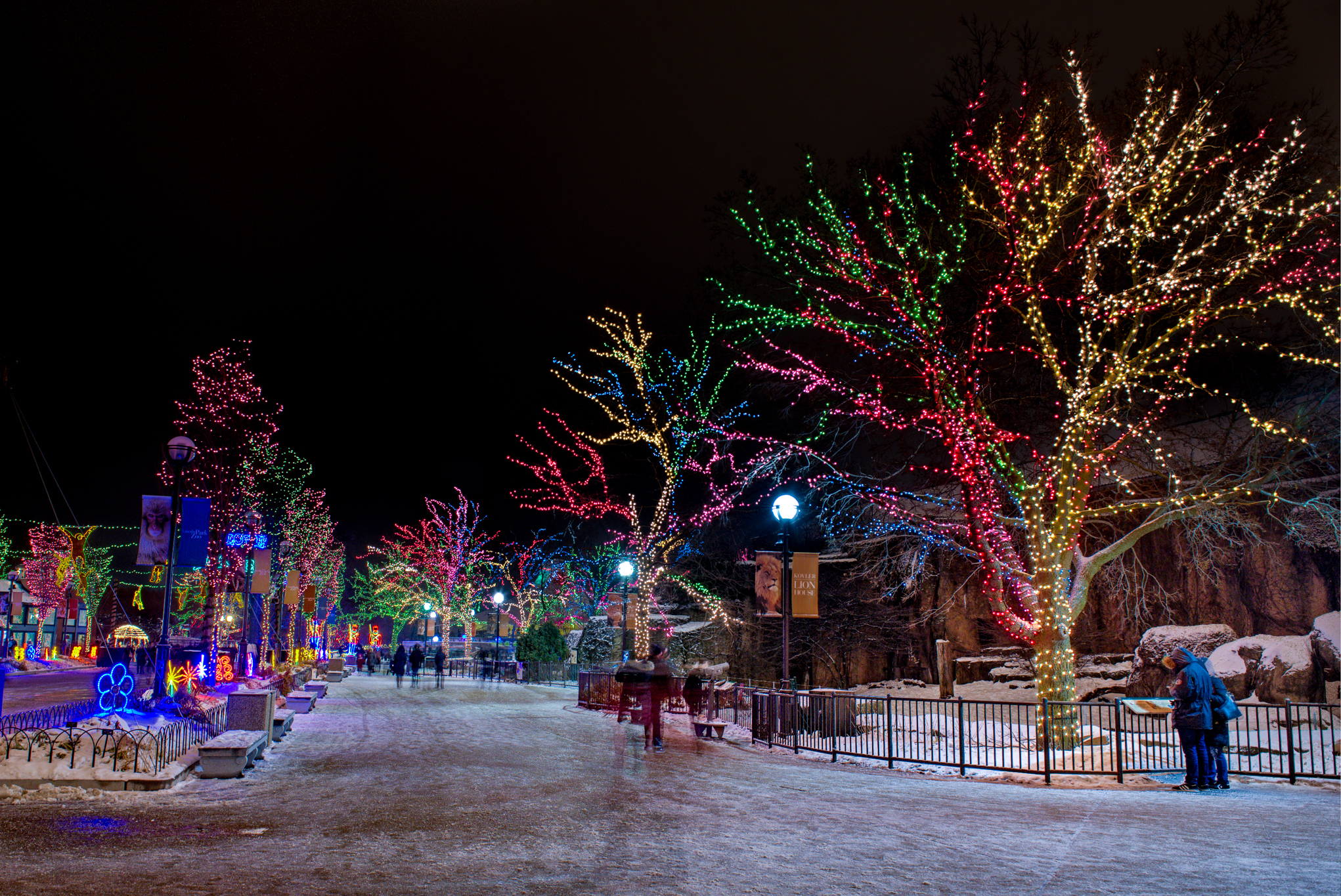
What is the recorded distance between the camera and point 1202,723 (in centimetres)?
1177

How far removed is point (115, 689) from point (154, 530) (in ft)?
15.9

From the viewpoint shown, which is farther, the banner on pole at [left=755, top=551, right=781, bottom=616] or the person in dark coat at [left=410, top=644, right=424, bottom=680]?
the person in dark coat at [left=410, top=644, right=424, bottom=680]

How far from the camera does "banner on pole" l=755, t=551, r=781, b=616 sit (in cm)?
1786

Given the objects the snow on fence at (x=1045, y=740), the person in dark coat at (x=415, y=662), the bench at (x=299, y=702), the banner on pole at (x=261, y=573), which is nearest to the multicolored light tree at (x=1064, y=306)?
the snow on fence at (x=1045, y=740)

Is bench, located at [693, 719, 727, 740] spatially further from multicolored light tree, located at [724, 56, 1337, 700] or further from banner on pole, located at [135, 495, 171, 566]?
banner on pole, located at [135, 495, 171, 566]

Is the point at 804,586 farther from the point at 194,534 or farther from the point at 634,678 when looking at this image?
the point at 194,534

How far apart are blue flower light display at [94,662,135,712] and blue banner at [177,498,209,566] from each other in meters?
4.33

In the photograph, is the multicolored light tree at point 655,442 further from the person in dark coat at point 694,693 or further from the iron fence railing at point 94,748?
the iron fence railing at point 94,748

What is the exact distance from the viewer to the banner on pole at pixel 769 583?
17.9m

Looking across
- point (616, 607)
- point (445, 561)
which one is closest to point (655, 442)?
point (616, 607)

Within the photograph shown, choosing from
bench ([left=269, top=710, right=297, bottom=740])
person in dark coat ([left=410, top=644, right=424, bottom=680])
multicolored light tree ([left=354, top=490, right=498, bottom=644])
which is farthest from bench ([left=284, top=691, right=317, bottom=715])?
multicolored light tree ([left=354, top=490, right=498, bottom=644])

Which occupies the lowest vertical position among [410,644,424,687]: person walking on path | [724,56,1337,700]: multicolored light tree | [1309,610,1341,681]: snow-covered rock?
[410,644,424,687]: person walking on path

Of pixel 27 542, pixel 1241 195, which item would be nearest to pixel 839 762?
pixel 1241 195

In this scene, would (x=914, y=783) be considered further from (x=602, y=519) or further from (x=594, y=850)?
(x=602, y=519)
